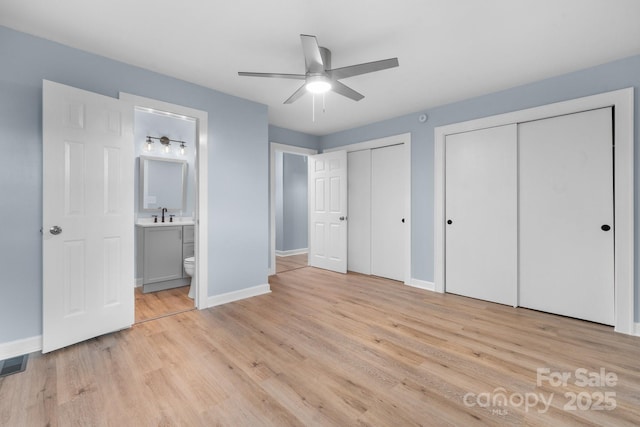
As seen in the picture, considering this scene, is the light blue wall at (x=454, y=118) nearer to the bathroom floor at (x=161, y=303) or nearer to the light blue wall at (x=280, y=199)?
the light blue wall at (x=280, y=199)

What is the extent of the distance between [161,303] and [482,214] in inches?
160

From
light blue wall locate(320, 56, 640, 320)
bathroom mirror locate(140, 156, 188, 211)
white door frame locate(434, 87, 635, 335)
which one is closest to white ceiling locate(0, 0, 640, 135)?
light blue wall locate(320, 56, 640, 320)

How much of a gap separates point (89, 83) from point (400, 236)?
4.08 m

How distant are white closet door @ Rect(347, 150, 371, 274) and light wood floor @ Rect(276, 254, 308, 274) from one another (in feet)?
3.48

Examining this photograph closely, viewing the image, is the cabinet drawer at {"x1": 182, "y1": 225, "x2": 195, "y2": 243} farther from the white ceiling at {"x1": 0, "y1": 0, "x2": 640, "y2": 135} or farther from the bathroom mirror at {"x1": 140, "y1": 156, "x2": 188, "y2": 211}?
the white ceiling at {"x1": 0, "y1": 0, "x2": 640, "y2": 135}

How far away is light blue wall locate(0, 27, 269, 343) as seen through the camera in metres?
2.18

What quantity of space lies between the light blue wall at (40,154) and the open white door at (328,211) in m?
1.91

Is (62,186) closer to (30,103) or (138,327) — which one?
(30,103)

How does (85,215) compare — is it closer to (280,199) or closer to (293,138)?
(293,138)

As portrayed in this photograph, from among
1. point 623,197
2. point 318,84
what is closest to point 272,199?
point 318,84

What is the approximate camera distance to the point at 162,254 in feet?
13.1

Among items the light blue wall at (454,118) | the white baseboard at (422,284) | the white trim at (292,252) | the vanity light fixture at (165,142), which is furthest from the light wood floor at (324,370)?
the white trim at (292,252)

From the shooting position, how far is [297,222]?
697 cm

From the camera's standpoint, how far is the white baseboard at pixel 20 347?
214cm
